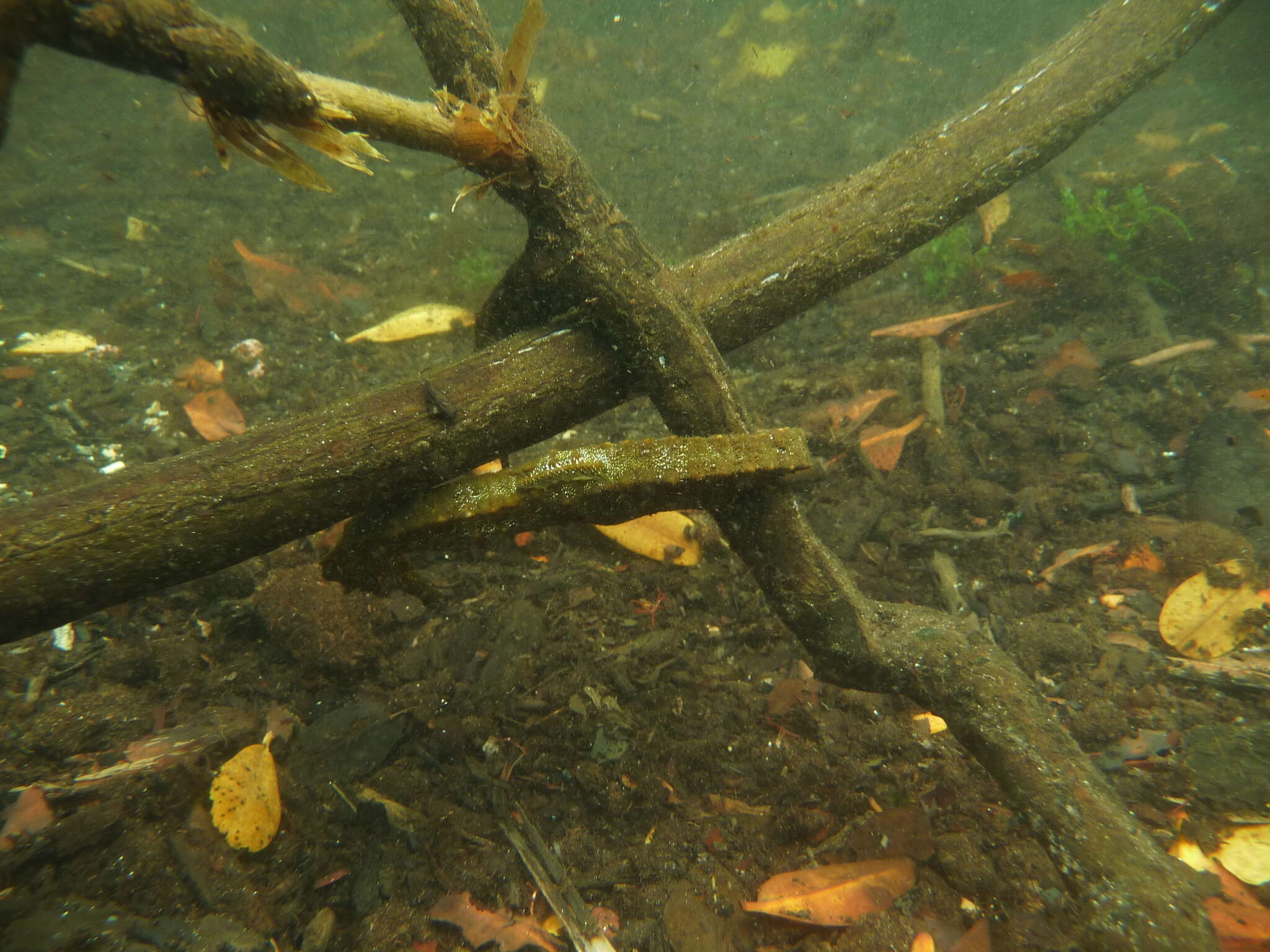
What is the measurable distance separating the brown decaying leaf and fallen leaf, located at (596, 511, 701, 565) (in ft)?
5.48

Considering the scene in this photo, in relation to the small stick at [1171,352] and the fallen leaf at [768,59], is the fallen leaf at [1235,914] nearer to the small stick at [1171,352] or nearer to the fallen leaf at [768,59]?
the small stick at [1171,352]

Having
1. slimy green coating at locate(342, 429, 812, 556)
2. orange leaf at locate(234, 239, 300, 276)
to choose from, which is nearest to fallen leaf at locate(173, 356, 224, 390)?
orange leaf at locate(234, 239, 300, 276)

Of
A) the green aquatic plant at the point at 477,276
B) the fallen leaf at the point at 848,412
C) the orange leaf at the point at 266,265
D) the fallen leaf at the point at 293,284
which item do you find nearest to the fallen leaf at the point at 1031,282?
the fallen leaf at the point at 848,412

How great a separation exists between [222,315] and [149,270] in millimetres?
1323

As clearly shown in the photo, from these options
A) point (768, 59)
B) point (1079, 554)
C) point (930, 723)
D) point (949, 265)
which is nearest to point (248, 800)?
point (930, 723)

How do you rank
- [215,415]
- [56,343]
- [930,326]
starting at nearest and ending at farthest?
[215,415], [930,326], [56,343]

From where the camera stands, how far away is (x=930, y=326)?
4.42m

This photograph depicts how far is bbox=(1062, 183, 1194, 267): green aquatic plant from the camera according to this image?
→ 4.79 m

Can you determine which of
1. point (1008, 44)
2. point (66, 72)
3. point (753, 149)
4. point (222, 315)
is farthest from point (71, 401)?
point (1008, 44)

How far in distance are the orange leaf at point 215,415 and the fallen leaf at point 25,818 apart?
2.45m

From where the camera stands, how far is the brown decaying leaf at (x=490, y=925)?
2.10m

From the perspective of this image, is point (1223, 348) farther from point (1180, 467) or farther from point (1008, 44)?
point (1008, 44)

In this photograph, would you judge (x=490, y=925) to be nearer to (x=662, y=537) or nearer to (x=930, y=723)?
(x=662, y=537)

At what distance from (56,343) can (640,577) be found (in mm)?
4950
